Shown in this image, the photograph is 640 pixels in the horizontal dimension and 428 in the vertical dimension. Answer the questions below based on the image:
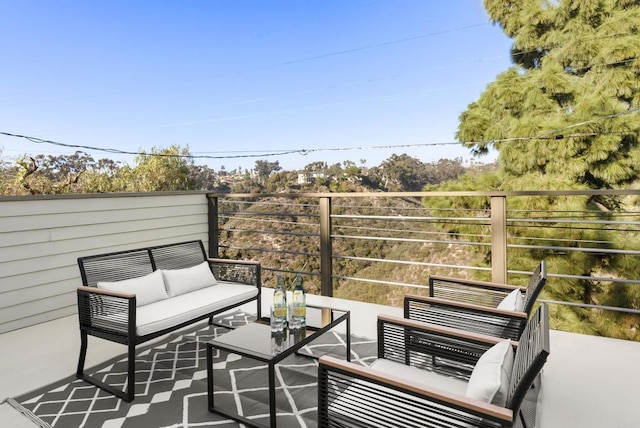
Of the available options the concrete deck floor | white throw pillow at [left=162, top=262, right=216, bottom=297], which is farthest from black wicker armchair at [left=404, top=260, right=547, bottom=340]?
white throw pillow at [left=162, top=262, right=216, bottom=297]

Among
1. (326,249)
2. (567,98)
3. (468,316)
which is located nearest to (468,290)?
(468,316)

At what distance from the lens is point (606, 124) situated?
5.80 metres

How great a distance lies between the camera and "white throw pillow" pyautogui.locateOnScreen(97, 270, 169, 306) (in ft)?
9.00

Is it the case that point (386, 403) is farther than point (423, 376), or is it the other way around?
point (423, 376)

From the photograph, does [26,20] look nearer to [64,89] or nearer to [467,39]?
[64,89]

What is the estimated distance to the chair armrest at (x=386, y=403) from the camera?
125 cm

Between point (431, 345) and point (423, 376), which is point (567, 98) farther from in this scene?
point (423, 376)

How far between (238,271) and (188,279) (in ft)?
1.49

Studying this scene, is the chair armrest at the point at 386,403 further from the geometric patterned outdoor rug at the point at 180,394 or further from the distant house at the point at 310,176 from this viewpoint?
the distant house at the point at 310,176

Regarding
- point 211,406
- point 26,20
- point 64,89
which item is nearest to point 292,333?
point 211,406

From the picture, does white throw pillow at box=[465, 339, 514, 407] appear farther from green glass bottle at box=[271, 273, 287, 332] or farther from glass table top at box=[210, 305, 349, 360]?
green glass bottle at box=[271, 273, 287, 332]

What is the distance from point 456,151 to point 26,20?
882 cm

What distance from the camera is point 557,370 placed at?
257 cm

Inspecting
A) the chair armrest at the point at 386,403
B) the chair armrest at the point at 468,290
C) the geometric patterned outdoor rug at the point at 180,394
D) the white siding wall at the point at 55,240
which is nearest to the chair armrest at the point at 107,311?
the geometric patterned outdoor rug at the point at 180,394
